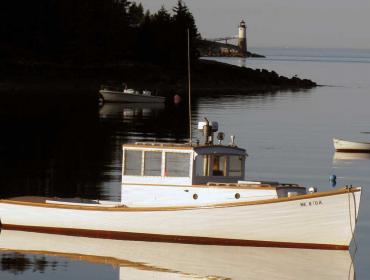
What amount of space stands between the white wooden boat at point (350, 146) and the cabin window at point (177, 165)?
37443 millimetres

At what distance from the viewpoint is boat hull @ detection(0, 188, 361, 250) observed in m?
35.0

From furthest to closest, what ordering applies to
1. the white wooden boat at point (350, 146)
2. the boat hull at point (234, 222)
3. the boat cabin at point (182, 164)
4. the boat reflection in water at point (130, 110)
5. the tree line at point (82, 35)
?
the tree line at point (82, 35), the boat reflection in water at point (130, 110), the white wooden boat at point (350, 146), the boat cabin at point (182, 164), the boat hull at point (234, 222)

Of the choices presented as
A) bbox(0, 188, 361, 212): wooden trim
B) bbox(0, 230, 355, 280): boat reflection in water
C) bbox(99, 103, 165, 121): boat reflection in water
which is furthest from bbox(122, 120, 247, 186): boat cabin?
bbox(99, 103, 165, 121): boat reflection in water

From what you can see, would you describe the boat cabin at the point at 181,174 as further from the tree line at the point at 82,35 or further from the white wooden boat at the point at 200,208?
the tree line at the point at 82,35

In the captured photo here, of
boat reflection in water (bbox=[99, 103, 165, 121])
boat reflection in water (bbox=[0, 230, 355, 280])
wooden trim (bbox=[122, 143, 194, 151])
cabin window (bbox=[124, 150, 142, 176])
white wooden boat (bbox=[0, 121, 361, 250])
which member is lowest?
boat reflection in water (bbox=[0, 230, 355, 280])

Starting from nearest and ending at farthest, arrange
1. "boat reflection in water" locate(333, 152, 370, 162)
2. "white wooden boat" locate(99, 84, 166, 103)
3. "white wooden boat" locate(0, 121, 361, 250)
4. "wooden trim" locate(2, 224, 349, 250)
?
1. "white wooden boat" locate(0, 121, 361, 250)
2. "wooden trim" locate(2, 224, 349, 250)
3. "boat reflection in water" locate(333, 152, 370, 162)
4. "white wooden boat" locate(99, 84, 166, 103)

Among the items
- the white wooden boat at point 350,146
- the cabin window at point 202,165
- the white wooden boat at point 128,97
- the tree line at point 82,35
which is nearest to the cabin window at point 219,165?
the cabin window at point 202,165

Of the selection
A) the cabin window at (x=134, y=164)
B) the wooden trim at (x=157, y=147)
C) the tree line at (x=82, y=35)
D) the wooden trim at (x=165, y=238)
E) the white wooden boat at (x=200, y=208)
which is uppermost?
the tree line at (x=82, y=35)

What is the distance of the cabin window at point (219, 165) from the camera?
37.6 m

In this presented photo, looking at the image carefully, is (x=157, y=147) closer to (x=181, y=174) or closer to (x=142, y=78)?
(x=181, y=174)

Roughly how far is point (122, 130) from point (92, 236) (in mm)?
52602

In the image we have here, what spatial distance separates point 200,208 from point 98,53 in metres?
147

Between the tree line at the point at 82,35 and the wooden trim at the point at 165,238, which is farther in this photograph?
the tree line at the point at 82,35

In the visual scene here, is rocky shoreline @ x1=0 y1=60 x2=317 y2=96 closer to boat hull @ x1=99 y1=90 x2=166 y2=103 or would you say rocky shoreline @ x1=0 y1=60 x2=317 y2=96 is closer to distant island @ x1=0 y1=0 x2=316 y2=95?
distant island @ x1=0 y1=0 x2=316 y2=95
